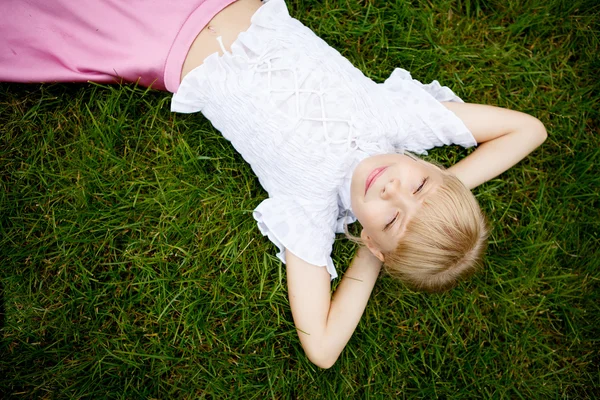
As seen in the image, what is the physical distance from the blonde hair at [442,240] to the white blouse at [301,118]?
0.35 meters

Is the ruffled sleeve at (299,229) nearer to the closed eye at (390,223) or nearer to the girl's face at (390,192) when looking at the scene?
the girl's face at (390,192)

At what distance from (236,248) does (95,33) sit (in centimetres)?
125

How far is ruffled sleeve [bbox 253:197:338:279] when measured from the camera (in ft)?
6.86

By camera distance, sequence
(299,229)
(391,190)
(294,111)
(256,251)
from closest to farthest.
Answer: (391,190) → (294,111) → (299,229) → (256,251)

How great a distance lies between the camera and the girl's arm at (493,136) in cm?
218

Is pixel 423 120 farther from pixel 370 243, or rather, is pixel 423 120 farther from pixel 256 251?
pixel 256 251

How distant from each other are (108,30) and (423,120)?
1.55 metres

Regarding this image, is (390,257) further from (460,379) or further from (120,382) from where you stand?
(120,382)

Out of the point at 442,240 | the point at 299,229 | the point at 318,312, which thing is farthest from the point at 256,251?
the point at 442,240

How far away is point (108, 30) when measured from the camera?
6.75ft

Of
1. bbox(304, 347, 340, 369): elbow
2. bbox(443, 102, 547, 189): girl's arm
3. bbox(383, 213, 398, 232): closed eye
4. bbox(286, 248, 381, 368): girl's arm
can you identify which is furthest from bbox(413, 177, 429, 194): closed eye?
bbox(304, 347, 340, 369): elbow

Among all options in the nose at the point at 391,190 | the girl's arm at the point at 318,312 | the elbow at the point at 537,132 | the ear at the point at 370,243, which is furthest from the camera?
the elbow at the point at 537,132

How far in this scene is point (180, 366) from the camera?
231cm

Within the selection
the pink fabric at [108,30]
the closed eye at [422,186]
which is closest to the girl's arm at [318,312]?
the closed eye at [422,186]
